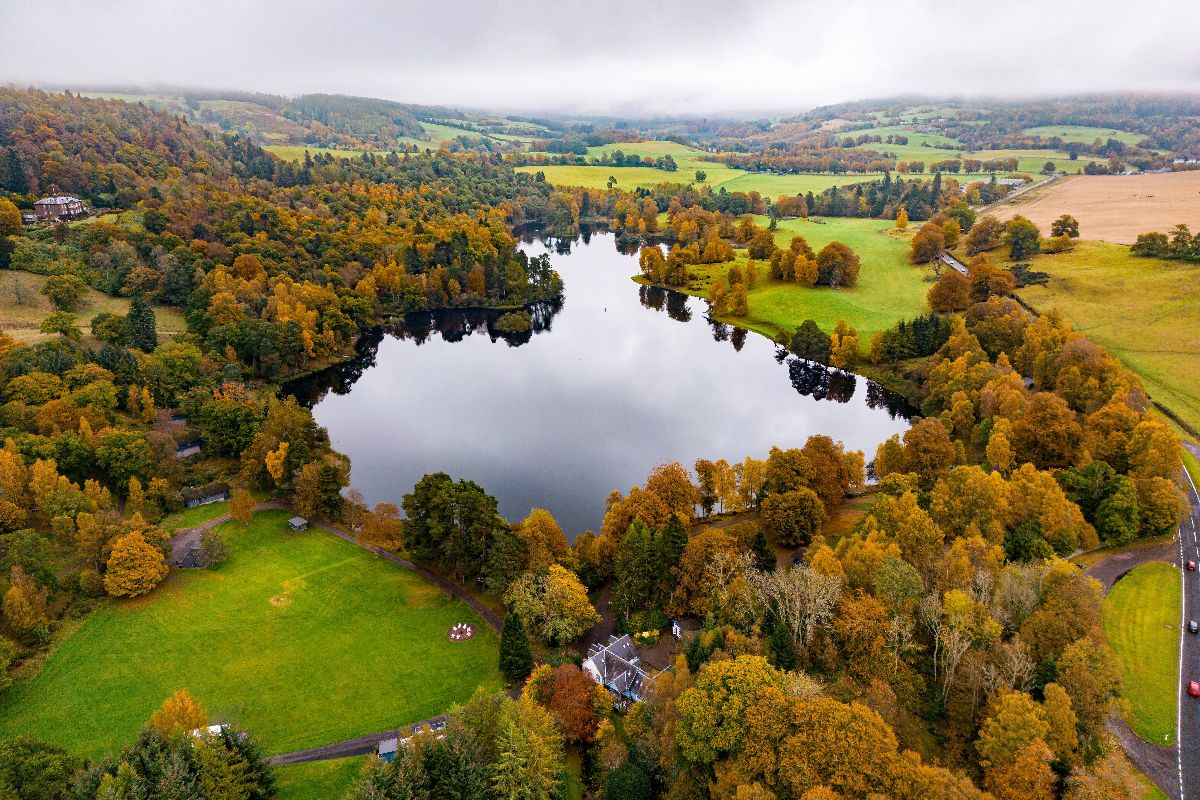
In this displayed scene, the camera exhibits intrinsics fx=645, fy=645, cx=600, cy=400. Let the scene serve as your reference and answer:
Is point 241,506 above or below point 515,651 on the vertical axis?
above

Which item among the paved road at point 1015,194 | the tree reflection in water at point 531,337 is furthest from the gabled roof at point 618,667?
the paved road at point 1015,194

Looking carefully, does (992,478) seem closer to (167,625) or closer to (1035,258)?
(167,625)

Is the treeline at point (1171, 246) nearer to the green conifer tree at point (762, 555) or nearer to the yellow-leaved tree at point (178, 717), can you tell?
the green conifer tree at point (762, 555)

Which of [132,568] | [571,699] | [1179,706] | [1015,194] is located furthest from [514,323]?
[1015,194]

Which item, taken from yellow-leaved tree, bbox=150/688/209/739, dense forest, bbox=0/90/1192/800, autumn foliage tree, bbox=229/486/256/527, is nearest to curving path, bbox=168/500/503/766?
dense forest, bbox=0/90/1192/800

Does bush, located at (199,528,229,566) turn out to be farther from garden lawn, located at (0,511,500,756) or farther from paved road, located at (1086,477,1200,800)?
paved road, located at (1086,477,1200,800)

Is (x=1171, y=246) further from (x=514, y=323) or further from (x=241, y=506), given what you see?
(x=241, y=506)

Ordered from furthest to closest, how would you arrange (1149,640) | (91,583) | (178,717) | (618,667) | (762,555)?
(91,583) < (762,555) < (618,667) < (1149,640) < (178,717)
